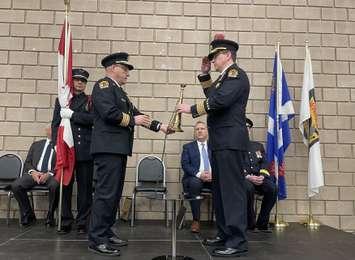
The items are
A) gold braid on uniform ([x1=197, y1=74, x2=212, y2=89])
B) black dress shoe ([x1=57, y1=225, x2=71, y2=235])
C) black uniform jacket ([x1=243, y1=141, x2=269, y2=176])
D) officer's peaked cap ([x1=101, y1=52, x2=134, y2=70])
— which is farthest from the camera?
black uniform jacket ([x1=243, y1=141, x2=269, y2=176])

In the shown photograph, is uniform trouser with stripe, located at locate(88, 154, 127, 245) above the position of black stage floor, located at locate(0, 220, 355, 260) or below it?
above

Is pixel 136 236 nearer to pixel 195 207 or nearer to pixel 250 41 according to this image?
pixel 195 207

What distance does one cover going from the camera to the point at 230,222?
3205 millimetres

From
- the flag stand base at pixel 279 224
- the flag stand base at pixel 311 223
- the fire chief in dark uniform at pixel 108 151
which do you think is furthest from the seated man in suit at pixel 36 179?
the flag stand base at pixel 311 223

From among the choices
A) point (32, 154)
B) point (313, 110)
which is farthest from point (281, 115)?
point (32, 154)

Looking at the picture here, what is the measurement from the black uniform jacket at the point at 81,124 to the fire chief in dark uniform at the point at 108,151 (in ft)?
2.88

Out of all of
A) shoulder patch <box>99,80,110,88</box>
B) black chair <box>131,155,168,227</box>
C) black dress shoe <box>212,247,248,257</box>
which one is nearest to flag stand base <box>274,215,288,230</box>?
black chair <box>131,155,168,227</box>

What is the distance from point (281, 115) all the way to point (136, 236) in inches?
95.2

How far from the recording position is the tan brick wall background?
543cm

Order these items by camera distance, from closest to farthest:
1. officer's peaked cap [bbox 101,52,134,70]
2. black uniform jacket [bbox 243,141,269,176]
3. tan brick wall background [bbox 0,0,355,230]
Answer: officer's peaked cap [bbox 101,52,134,70] < black uniform jacket [bbox 243,141,269,176] < tan brick wall background [bbox 0,0,355,230]

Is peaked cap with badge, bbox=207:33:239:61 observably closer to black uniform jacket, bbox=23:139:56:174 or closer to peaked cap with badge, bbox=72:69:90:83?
peaked cap with badge, bbox=72:69:90:83

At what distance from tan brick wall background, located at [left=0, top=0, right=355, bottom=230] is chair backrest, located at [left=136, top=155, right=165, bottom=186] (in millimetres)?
189

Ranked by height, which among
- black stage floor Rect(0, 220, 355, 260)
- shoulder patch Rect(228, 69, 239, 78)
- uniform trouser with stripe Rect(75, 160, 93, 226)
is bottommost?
black stage floor Rect(0, 220, 355, 260)

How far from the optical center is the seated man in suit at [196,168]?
457 cm
